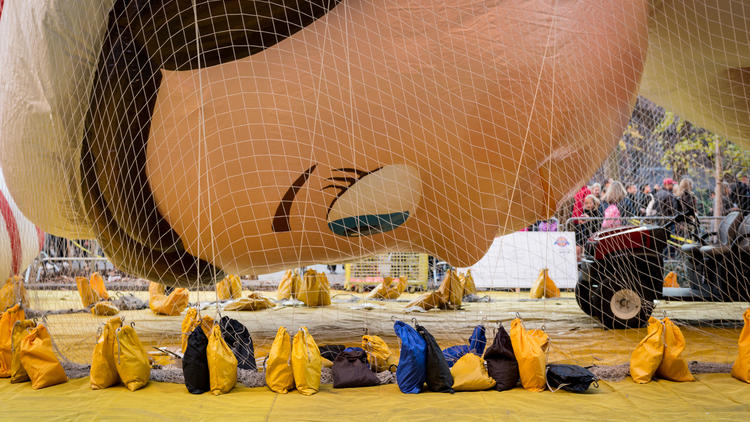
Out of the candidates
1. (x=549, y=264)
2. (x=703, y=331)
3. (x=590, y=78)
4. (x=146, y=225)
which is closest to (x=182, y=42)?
(x=146, y=225)

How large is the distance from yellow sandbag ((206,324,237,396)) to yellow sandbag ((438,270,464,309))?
354 cm

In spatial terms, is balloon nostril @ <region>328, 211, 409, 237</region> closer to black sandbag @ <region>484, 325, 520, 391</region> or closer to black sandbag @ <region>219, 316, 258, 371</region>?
black sandbag @ <region>219, 316, 258, 371</region>

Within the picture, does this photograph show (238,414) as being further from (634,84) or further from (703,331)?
(703,331)

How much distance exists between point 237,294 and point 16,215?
266 cm

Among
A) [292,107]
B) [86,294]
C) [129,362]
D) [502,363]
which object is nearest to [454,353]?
[502,363]

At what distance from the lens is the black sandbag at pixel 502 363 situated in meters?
3.17

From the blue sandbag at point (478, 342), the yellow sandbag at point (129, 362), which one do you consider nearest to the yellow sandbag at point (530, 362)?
the blue sandbag at point (478, 342)

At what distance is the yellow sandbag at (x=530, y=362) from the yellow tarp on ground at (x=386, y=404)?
2.9 inches

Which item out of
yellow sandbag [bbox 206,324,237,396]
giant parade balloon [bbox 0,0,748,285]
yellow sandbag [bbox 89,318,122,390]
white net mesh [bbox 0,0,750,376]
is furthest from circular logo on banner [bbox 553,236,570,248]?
yellow sandbag [bbox 89,318,122,390]

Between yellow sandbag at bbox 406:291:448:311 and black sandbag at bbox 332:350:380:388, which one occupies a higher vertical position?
yellow sandbag at bbox 406:291:448:311

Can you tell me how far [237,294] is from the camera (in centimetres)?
730

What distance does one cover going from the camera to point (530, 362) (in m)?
3.14

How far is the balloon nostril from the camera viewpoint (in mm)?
3775

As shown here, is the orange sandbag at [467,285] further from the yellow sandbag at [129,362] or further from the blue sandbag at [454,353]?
the yellow sandbag at [129,362]
